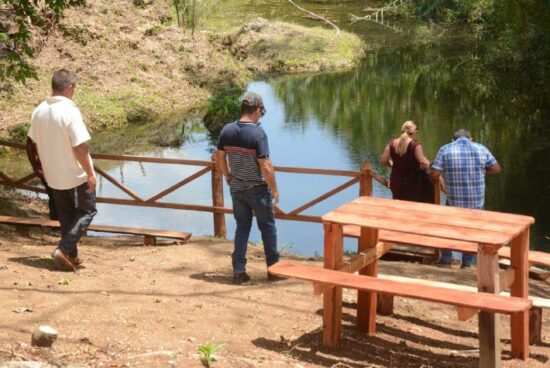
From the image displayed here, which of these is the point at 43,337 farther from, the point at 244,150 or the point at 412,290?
the point at 244,150

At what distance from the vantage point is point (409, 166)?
1020cm

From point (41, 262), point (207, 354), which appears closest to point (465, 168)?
point (41, 262)

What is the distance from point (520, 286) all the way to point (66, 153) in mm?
3761

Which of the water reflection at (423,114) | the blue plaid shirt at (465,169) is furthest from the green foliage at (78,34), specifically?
the blue plaid shirt at (465,169)

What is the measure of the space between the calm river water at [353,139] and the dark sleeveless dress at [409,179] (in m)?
3.93

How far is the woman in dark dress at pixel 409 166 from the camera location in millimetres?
10070


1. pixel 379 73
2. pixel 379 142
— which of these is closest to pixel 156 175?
pixel 379 142

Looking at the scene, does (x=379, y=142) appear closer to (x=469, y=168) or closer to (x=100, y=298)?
(x=469, y=168)

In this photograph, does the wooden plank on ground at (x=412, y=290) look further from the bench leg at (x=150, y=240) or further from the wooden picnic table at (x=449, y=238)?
the bench leg at (x=150, y=240)

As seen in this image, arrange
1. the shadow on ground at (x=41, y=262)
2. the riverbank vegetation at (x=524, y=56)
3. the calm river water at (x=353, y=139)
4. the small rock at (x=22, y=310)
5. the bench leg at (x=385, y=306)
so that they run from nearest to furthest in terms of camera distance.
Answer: the small rock at (x=22, y=310)
the bench leg at (x=385, y=306)
the shadow on ground at (x=41, y=262)
the riverbank vegetation at (x=524, y=56)
the calm river water at (x=353, y=139)

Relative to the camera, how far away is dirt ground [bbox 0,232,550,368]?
6145 millimetres

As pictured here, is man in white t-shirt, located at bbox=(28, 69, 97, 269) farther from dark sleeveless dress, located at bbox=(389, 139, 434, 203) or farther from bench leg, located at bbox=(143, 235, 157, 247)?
dark sleeveless dress, located at bbox=(389, 139, 434, 203)

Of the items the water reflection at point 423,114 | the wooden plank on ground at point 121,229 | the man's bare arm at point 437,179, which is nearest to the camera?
the man's bare arm at point 437,179

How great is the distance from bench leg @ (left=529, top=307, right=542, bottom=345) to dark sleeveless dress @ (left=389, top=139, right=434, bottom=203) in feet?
10.6
